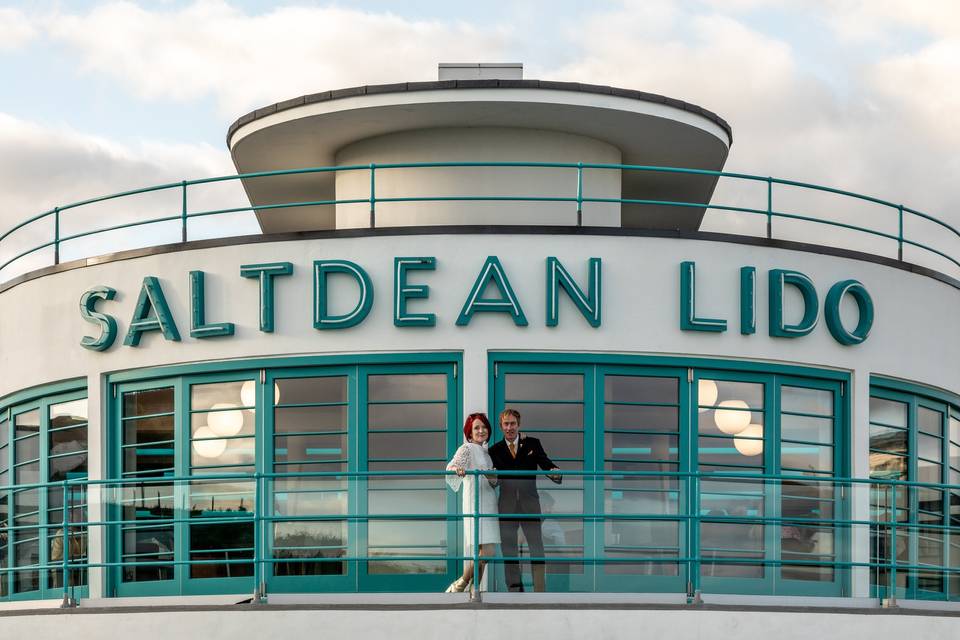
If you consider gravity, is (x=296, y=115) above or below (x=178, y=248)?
above

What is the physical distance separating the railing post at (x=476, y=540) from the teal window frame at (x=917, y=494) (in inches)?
163

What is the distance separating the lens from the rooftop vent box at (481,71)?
20469mm

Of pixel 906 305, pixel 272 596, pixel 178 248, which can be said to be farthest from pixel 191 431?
pixel 906 305

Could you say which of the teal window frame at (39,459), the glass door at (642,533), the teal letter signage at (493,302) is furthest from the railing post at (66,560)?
the glass door at (642,533)

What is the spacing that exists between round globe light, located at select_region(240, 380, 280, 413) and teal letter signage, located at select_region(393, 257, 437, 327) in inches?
68.7

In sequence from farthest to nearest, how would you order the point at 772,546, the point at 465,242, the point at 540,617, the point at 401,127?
the point at 401,127 < the point at 465,242 < the point at 772,546 < the point at 540,617

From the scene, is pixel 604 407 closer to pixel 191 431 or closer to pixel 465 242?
pixel 465 242

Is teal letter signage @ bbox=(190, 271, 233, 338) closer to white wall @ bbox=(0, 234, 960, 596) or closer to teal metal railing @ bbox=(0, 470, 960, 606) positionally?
white wall @ bbox=(0, 234, 960, 596)

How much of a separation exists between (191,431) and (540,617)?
5.82m

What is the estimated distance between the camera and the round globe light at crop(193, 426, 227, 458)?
17531 millimetres

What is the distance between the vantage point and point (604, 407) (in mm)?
16938

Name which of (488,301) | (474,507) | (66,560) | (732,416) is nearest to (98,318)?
(66,560)

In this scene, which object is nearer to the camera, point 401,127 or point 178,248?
point 178,248

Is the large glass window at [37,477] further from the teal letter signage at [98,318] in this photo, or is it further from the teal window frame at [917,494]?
the teal window frame at [917,494]
